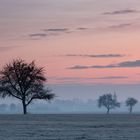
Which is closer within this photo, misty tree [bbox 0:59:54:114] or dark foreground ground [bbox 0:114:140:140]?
dark foreground ground [bbox 0:114:140:140]

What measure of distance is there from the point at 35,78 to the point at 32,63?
9.52ft

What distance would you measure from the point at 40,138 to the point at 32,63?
64.9 metres

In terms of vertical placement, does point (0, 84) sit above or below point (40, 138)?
above

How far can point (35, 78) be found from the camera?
100625 millimetres

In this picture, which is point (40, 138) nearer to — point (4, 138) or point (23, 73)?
point (4, 138)

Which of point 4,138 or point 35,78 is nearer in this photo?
point 4,138

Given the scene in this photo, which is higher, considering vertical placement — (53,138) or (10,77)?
(10,77)

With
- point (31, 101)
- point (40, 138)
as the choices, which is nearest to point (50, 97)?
point (31, 101)

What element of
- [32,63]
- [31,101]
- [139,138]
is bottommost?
[139,138]

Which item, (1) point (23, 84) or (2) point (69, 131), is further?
(1) point (23, 84)

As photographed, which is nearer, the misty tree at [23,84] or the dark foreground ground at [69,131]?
the dark foreground ground at [69,131]

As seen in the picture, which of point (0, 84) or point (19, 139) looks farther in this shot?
point (0, 84)

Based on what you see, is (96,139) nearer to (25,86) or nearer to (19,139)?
(19,139)

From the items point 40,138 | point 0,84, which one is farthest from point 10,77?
point 40,138
